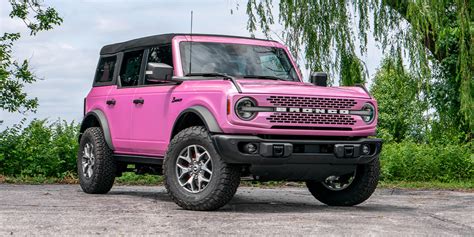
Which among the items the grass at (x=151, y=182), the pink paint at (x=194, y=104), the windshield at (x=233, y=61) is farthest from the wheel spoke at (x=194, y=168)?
the grass at (x=151, y=182)

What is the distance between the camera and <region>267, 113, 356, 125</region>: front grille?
8.79 metres

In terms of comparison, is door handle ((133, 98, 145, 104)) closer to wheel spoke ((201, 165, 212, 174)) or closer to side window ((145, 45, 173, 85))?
side window ((145, 45, 173, 85))

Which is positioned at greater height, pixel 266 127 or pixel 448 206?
pixel 266 127

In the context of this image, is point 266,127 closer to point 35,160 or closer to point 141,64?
point 141,64

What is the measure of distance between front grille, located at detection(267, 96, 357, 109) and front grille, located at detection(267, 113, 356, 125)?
103mm

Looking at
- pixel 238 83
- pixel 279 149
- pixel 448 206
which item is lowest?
pixel 448 206

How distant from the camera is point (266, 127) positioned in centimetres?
872

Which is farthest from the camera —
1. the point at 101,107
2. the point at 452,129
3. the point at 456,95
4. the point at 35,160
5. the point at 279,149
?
the point at 456,95

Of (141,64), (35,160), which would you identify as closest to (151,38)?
(141,64)

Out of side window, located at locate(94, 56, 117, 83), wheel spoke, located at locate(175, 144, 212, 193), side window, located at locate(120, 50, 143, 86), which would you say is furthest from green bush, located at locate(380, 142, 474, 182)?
wheel spoke, located at locate(175, 144, 212, 193)

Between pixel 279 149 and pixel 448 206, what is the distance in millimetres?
3444

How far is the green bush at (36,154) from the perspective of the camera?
52.7ft

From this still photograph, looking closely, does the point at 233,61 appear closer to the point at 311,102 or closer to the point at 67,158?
the point at 311,102

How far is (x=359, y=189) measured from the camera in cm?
1000
